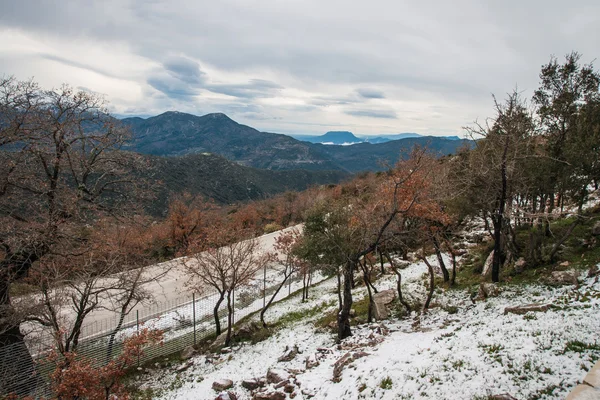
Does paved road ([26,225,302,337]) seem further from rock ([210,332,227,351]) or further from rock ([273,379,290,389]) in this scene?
rock ([273,379,290,389])

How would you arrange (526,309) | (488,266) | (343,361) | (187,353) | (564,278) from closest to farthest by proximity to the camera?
(343,361) < (526,309) < (564,278) < (187,353) < (488,266)

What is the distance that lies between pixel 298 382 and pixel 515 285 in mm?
10673

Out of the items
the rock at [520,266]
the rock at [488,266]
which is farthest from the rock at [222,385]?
the rock at [520,266]

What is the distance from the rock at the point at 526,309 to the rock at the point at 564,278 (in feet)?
8.27

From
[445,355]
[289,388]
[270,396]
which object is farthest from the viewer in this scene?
[289,388]

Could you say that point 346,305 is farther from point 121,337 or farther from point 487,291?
point 121,337

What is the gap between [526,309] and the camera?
11359 mm

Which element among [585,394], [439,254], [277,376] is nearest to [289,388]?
[277,376]

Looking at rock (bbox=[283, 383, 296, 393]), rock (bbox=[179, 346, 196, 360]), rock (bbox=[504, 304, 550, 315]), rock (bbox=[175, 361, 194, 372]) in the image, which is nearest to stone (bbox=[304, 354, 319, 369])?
rock (bbox=[283, 383, 296, 393])

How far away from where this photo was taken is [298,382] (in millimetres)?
10305

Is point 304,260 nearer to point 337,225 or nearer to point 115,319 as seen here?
point 337,225

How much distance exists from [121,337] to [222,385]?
702cm

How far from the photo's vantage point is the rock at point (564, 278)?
1267cm

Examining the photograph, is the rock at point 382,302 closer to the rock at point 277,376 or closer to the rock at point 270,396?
the rock at point 277,376
